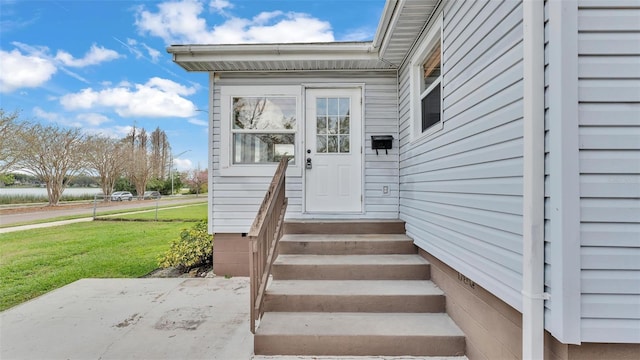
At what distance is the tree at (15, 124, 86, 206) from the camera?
1470 centimetres

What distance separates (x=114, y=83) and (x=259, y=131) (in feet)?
63.8

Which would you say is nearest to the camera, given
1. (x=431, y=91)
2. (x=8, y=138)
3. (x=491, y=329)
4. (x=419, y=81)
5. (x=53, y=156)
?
(x=491, y=329)

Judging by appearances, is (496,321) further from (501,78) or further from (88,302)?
(88,302)

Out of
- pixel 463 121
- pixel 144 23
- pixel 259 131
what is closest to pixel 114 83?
pixel 144 23

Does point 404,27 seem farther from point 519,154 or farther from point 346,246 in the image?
point 346,246

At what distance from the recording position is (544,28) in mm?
1486

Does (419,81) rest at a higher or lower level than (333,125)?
higher

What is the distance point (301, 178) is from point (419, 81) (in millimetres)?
2057

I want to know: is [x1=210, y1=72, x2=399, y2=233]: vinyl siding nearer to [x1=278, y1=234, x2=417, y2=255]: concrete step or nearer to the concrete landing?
[x1=278, y1=234, x2=417, y2=255]: concrete step

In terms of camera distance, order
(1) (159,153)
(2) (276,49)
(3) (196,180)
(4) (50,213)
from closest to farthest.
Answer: (2) (276,49), (4) (50,213), (1) (159,153), (3) (196,180)

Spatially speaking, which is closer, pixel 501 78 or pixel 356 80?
pixel 501 78

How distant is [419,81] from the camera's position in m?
3.60

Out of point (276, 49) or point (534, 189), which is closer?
point (534, 189)

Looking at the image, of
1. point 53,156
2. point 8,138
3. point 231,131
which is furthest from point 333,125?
point 53,156
